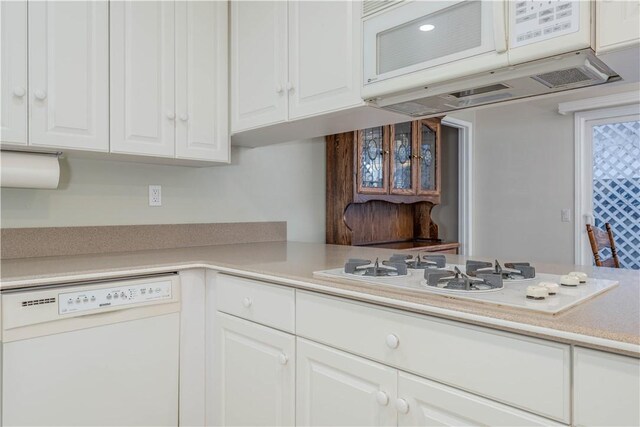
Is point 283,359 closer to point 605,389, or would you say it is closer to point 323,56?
point 605,389

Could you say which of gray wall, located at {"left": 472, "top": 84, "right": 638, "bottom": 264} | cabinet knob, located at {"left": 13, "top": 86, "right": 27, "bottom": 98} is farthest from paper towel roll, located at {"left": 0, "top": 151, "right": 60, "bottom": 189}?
gray wall, located at {"left": 472, "top": 84, "right": 638, "bottom": 264}

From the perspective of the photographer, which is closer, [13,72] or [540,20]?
[540,20]

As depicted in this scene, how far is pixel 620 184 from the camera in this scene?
3.55m

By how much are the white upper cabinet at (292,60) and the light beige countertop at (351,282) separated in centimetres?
64

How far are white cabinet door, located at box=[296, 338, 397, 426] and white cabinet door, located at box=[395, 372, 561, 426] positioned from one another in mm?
40

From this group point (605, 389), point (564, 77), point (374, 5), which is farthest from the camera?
point (374, 5)

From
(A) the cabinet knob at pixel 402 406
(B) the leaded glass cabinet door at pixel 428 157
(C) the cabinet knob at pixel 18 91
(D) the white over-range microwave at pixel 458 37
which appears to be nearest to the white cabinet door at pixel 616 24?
(D) the white over-range microwave at pixel 458 37

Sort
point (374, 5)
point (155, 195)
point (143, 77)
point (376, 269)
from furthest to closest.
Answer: point (155, 195), point (143, 77), point (374, 5), point (376, 269)

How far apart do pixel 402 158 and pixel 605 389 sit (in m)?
2.67

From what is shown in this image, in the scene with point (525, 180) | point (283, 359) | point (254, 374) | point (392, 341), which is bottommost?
point (254, 374)

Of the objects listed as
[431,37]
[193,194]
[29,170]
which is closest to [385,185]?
[193,194]

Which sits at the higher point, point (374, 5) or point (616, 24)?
point (374, 5)

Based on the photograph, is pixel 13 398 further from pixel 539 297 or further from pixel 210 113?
pixel 539 297

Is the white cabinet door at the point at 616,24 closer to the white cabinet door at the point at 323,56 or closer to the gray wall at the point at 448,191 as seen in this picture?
the white cabinet door at the point at 323,56
